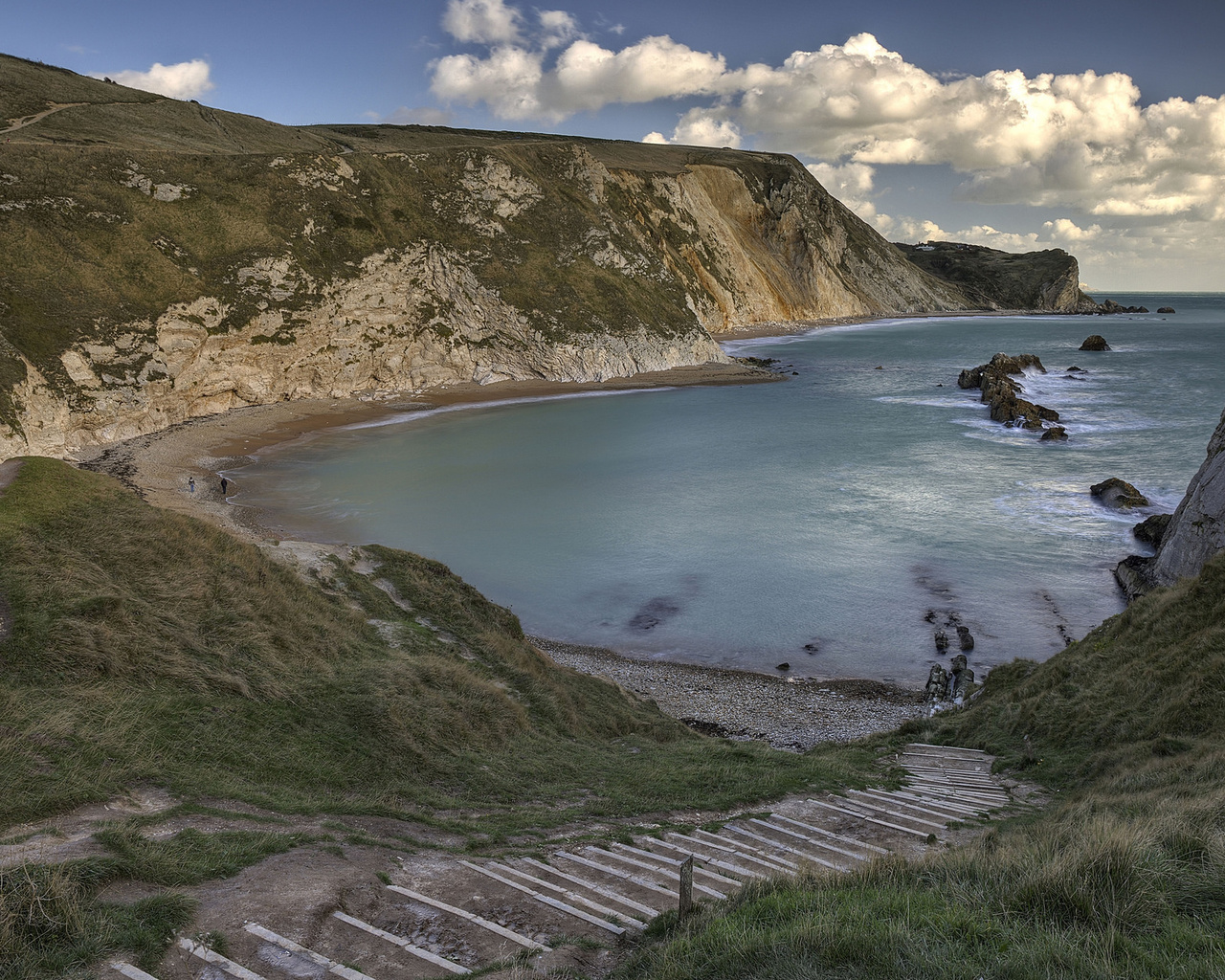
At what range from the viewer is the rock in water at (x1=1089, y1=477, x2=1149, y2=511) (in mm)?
34875

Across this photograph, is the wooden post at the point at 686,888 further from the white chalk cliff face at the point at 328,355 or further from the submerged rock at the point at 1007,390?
the submerged rock at the point at 1007,390

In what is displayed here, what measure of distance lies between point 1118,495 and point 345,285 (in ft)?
181

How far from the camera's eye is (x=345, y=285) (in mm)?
60438

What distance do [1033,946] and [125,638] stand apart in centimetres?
974

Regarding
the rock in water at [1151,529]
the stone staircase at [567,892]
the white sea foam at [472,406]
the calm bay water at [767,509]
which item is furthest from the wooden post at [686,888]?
the white sea foam at [472,406]

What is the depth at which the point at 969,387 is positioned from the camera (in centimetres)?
7562

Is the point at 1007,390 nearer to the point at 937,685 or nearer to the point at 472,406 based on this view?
the point at 472,406

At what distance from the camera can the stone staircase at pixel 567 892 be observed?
15.5ft

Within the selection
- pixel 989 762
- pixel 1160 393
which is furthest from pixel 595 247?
pixel 989 762

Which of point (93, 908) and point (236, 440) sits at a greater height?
point (236, 440)

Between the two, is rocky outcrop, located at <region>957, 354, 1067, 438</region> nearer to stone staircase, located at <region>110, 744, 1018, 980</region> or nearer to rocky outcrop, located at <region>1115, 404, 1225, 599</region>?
rocky outcrop, located at <region>1115, 404, 1225, 599</region>

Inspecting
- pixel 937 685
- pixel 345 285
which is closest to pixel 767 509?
pixel 937 685

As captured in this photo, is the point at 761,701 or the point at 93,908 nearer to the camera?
the point at 93,908

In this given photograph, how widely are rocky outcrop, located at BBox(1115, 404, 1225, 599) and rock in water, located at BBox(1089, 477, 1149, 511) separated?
538 inches
